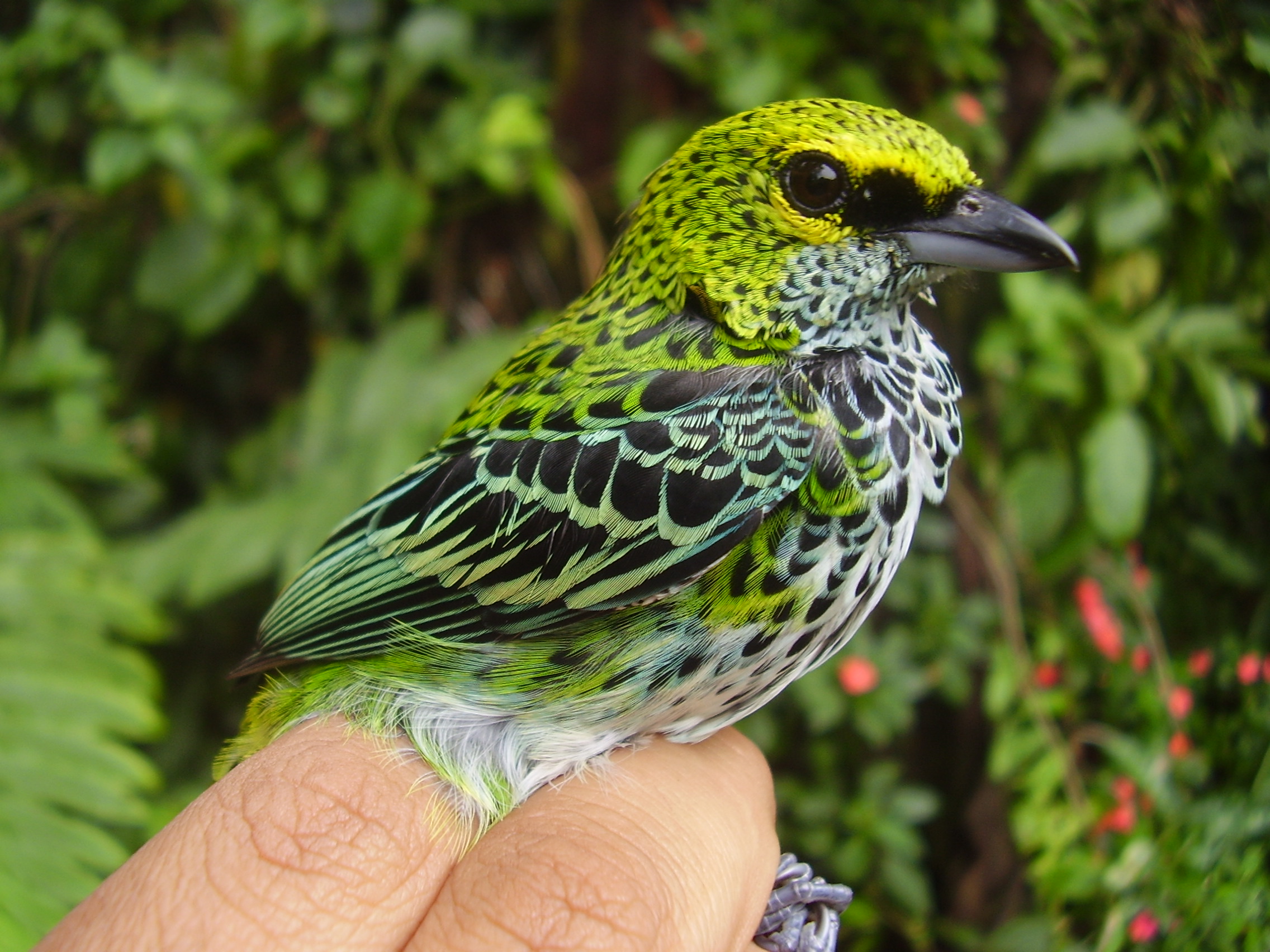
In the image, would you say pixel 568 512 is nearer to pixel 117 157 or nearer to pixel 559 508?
pixel 559 508

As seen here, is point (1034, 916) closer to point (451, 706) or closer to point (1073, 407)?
point (1073, 407)

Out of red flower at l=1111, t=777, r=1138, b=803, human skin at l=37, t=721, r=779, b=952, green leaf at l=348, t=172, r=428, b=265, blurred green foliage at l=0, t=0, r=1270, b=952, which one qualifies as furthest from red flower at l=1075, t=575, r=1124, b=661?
green leaf at l=348, t=172, r=428, b=265

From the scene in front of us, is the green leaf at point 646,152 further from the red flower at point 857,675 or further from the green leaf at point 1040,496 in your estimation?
the red flower at point 857,675

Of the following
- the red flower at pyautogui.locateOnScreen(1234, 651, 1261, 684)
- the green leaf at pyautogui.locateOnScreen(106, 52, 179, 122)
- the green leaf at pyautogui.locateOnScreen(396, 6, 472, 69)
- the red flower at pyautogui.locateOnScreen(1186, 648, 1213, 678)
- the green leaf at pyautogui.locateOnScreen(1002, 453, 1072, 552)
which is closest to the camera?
the red flower at pyautogui.locateOnScreen(1234, 651, 1261, 684)

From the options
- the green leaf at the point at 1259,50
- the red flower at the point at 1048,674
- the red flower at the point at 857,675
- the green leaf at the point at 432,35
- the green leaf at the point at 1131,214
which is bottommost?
the red flower at the point at 1048,674

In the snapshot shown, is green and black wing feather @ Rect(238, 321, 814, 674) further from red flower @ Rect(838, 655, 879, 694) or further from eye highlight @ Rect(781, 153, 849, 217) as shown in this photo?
red flower @ Rect(838, 655, 879, 694)

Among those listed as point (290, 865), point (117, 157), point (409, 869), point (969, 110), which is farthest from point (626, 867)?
point (117, 157)

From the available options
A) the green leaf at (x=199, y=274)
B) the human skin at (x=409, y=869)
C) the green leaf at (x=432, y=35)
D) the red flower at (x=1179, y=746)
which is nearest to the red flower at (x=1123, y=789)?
the red flower at (x=1179, y=746)
